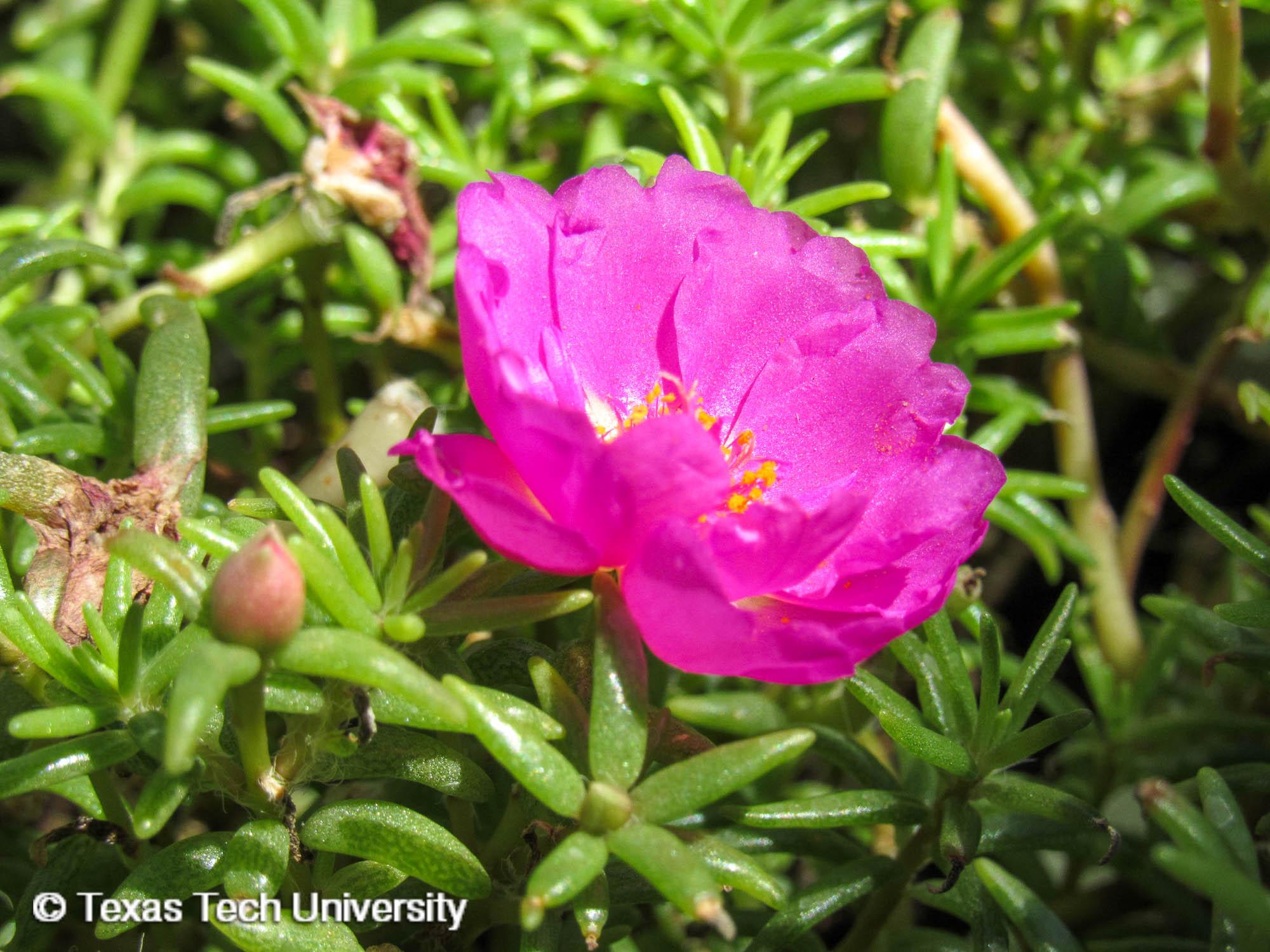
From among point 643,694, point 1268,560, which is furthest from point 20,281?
point 1268,560

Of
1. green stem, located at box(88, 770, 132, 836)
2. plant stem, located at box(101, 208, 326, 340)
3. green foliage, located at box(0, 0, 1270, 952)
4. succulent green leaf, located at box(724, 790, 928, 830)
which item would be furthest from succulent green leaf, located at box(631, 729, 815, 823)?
plant stem, located at box(101, 208, 326, 340)

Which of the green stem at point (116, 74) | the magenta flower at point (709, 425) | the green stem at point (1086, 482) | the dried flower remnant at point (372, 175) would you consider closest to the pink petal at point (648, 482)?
the magenta flower at point (709, 425)

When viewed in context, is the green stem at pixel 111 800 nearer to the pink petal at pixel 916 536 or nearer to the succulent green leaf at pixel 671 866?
the succulent green leaf at pixel 671 866

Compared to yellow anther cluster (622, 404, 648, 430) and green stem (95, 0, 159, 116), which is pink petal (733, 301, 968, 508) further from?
green stem (95, 0, 159, 116)

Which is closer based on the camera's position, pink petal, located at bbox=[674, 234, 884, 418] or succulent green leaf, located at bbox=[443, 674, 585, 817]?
succulent green leaf, located at bbox=[443, 674, 585, 817]

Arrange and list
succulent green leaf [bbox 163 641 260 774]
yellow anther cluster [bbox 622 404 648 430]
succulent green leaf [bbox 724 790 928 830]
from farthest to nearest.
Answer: yellow anther cluster [bbox 622 404 648 430] → succulent green leaf [bbox 724 790 928 830] → succulent green leaf [bbox 163 641 260 774]

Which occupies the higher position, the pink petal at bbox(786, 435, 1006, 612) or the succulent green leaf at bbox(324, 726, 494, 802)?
the pink petal at bbox(786, 435, 1006, 612)
